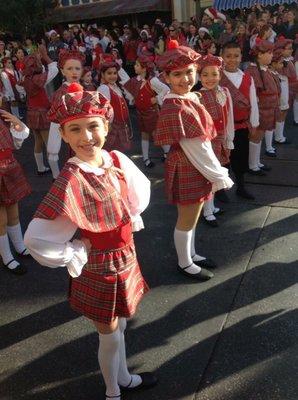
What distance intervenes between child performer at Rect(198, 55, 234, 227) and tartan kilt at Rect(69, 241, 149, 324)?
1.77 meters

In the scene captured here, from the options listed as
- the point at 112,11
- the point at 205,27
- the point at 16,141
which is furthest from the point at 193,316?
the point at 112,11

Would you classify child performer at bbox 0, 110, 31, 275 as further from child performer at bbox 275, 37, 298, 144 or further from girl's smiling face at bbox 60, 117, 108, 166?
child performer at bbox 275, 37, 298, 144

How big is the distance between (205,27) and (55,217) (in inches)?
432

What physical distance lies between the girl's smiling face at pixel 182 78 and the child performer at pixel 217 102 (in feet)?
2.61

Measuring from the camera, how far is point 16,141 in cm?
368

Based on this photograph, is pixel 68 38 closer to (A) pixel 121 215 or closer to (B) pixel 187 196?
(B) pixel 187 196

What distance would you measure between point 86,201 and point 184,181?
4.39ft

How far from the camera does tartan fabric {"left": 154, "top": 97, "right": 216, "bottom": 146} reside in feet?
9.80

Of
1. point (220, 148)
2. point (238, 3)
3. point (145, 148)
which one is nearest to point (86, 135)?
point (220, 148)

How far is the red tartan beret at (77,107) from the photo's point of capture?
76.0 inches

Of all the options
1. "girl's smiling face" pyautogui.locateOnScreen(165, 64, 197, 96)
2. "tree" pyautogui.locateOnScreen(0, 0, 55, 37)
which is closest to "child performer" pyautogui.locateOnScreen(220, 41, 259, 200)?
"girl's smiling face" pyautogui.locateOnScreen(165, 64, 197, 96)

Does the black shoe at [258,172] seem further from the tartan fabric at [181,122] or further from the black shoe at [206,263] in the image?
the tartan fabric at [181,122]

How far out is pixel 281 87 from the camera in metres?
6.34

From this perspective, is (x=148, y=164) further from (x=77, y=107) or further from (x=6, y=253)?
(x=77, y=107)
